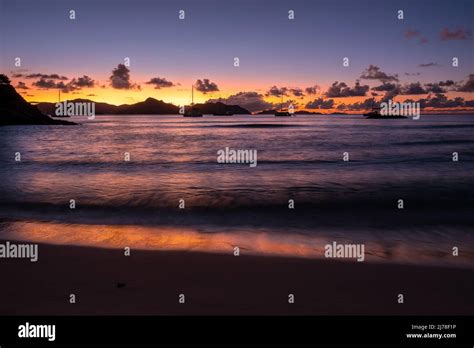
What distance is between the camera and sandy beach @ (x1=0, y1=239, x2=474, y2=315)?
5.84m

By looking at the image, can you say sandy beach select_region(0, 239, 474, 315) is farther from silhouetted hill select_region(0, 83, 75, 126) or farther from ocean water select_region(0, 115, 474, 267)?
silhouetted hill select_region(0, 83, 75, 126)

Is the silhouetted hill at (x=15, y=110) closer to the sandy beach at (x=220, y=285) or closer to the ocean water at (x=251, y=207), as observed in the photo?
the ocean water at (x=251, y=207)

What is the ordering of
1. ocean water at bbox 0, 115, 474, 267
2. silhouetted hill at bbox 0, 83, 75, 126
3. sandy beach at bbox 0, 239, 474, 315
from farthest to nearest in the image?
silhouetted hill at bbox 0, 83, 75, 126, ocean water at bbox 0, 115, 474, 267, sandy beach at bbox 0, 239, 474, 315

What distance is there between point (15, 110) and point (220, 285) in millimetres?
94891

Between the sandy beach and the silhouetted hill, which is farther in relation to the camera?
the silhouetted hill

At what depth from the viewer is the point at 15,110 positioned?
291ft

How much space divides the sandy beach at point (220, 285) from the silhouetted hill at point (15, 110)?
86.2m

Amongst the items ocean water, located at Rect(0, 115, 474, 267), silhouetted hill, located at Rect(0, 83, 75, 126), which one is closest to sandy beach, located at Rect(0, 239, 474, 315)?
ocean water, located at Rect(0, 115, 474, 267)

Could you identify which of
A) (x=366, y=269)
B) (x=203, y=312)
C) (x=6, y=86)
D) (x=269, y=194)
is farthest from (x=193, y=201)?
(x=6, y=86)

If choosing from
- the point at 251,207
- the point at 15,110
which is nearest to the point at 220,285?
the point at 251,207

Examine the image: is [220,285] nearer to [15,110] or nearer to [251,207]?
[251,207]

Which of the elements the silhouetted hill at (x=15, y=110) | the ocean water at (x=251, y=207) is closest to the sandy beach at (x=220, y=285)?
the ocean water at (x=251, y=207)

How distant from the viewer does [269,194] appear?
17797 millimetres

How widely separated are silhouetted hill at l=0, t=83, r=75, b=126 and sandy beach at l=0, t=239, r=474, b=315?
86151 mm
